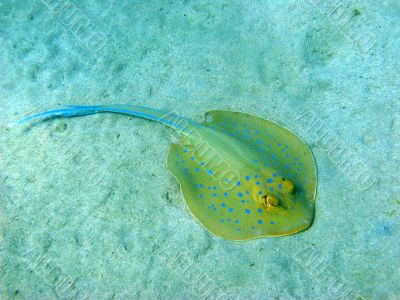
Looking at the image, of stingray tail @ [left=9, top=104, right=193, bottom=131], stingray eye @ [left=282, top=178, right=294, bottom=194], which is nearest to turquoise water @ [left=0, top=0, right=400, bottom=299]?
stingray tail @ [left=9, top=104, right=193, bottom=131]

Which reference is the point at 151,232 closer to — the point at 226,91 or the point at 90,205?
the point at 90,205

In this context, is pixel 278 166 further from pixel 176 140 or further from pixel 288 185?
pixel 176 140

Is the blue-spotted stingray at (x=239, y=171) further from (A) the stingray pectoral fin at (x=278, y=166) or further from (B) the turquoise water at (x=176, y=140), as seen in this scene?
(B) the turquoise water at (x=176, y=140)

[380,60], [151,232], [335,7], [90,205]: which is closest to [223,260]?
[151,232]

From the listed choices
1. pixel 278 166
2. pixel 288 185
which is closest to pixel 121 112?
pixel 278 166

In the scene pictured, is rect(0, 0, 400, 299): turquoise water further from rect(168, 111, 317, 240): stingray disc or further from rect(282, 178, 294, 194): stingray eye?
rect(282, 178, 294, 194): stingray eye

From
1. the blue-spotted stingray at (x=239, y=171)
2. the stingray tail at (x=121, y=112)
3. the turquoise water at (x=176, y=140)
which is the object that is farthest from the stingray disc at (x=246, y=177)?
the stingray tail at (x=121, y=112)

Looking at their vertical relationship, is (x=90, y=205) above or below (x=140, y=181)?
below

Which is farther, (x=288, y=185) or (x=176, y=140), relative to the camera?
(x=176, y=140)
